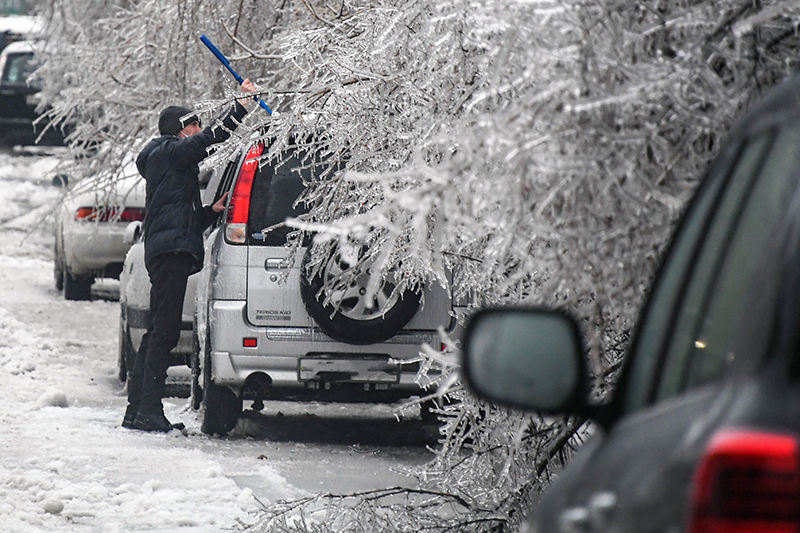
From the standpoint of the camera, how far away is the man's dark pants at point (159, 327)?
8336mm

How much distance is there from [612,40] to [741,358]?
5.56 ft

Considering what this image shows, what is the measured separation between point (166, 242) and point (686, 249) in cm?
648

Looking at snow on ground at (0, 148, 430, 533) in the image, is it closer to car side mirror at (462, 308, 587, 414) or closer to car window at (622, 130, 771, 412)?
car window at (622, 130, 771, 412)

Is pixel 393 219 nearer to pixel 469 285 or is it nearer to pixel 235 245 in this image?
pixel 469 285

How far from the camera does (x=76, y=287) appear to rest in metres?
15.2

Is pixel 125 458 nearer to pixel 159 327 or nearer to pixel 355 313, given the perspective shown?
pixel 159 327

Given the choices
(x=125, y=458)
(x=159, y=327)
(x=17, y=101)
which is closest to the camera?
(x=125, y=458)

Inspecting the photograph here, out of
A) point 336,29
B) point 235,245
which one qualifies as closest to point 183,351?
point 235,245

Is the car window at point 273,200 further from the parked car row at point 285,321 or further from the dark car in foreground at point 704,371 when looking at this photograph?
the dark car in foreground at point 704,371

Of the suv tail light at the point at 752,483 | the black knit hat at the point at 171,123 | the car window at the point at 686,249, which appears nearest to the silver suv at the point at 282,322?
the black knit hat at the point at 171,123

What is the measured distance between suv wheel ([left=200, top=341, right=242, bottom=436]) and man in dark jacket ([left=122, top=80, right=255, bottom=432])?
1.12 ft

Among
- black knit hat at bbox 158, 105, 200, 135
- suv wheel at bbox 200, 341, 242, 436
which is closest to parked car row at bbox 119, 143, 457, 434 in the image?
suv wheel at bbox 200, 341, 242, 436

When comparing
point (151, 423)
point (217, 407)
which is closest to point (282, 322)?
point (217, 407)

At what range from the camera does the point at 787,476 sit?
1356 millimetres
